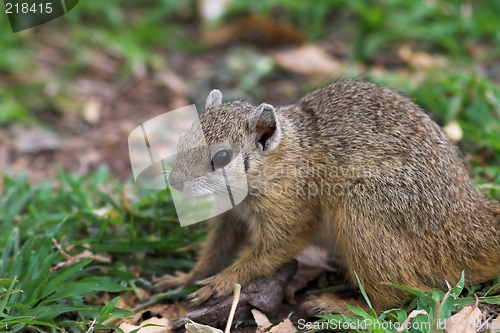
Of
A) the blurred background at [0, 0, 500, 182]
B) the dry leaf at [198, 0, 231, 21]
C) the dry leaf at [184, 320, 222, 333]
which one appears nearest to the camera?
the dry leaf at [184, 320, 222, 333]

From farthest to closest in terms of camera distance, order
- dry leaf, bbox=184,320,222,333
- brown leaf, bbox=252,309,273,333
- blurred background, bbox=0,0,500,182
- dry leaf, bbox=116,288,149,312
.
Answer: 1. blurred background, bbox=0,0,500,182
2. dry leaf, bbox=116,288,149,312
3. brown leaf, bbox=252,309,273,333
4. dry leaf, bbox=184,320,222,333

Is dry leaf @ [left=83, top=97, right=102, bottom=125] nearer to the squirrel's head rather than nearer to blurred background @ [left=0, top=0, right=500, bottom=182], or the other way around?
blurred background @ [left=0, top=0, right=500, bottom=182]

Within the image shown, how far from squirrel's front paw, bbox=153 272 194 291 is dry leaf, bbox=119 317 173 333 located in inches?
17.8

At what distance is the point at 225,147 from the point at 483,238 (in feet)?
6.29

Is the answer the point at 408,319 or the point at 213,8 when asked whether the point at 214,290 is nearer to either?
the point at 408,319

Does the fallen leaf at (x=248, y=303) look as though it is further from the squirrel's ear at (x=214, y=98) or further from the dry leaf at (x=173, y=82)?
the dry leaf at (x=173, y=82)

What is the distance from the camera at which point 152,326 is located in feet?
13.3

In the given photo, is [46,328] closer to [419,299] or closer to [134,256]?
[134,256]

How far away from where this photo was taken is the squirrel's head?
4.07 meters

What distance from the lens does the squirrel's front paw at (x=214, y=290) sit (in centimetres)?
427

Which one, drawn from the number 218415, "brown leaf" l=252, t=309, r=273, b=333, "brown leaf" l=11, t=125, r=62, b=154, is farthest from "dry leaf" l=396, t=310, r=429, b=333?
the number 218415

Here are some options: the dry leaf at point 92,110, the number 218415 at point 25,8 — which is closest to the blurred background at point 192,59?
the dry leaf at point 92,110

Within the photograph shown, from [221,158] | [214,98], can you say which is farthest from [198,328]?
[214,98]

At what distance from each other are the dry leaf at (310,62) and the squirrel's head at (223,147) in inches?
142
